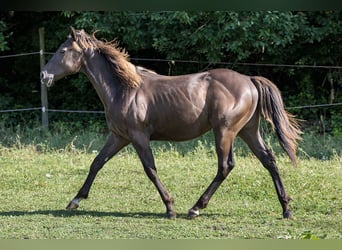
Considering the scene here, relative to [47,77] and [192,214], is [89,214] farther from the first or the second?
[47,77]

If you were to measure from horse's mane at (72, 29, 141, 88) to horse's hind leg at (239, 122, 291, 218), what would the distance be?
1.26 m

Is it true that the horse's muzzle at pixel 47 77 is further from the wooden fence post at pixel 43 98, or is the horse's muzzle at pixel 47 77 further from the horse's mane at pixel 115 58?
the wooden fence post at pixel 43 98

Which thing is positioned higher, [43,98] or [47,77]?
[47,77]

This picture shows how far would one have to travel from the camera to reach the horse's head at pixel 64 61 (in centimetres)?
567

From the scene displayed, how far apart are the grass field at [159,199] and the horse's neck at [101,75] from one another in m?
1.28

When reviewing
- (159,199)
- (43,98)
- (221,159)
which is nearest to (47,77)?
(159,199)

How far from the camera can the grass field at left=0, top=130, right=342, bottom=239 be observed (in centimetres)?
482

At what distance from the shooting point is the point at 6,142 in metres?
10.9

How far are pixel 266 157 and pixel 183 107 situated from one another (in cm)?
99

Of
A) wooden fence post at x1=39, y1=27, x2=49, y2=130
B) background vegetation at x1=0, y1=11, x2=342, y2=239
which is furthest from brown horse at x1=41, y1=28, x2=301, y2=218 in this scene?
wooden fence post at x1=39, y1=27, x2=49, y2=130

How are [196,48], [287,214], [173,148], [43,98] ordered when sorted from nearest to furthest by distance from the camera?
[287,214]
[173,148]
[43,98]
[196,48]

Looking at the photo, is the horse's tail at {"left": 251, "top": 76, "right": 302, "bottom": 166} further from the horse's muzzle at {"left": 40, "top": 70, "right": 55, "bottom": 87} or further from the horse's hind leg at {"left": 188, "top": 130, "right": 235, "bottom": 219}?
the horse's muzzle at {"left": 40, "top": 70, "right": 55, "bottom": 87}

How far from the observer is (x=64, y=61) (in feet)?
18.6

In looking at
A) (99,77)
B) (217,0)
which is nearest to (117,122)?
(99,77)
